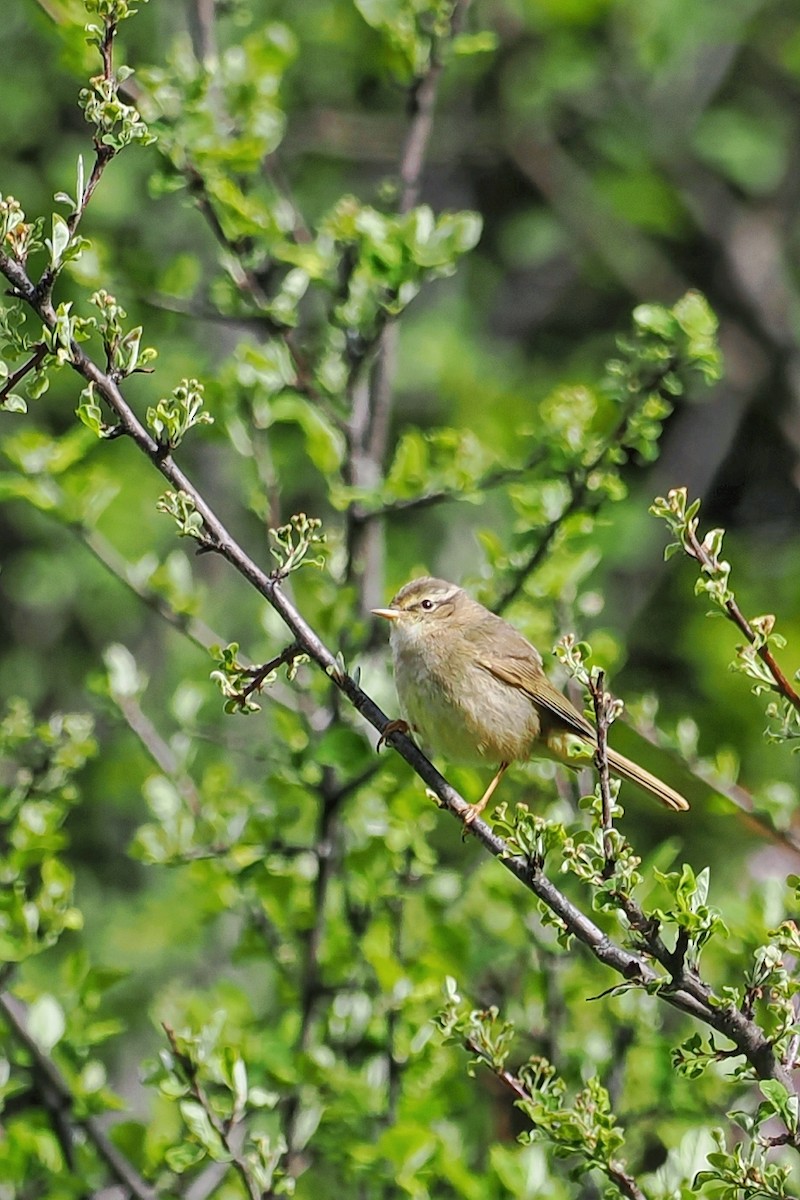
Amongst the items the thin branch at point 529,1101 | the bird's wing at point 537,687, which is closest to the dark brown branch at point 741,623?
the thin branch at point 529,1101

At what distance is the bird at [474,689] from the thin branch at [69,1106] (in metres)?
1.13

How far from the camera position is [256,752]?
391 centimetres

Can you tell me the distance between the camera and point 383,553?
19.0ft

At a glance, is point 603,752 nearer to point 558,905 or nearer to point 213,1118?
point 558,905

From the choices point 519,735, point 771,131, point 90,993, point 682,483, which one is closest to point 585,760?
point 519,735

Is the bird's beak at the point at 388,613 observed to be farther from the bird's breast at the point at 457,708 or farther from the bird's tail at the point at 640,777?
the bird's tail at the point at 640,777

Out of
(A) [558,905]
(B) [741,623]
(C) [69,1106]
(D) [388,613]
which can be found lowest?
(C) [69,1106]

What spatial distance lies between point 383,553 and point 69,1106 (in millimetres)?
2761

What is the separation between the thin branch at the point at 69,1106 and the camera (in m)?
3.43

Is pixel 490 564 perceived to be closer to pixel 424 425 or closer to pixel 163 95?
pixel 163 95

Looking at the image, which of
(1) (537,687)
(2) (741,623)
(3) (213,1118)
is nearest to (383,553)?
(1) (537,687)

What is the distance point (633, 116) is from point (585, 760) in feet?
17.7

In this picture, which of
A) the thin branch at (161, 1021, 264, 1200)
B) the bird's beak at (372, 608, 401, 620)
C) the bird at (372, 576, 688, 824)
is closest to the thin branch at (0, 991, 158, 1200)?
the thin branch at (161, 1021, 264, 1200)

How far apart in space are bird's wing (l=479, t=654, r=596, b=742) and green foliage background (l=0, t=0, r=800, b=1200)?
0.14 meters
